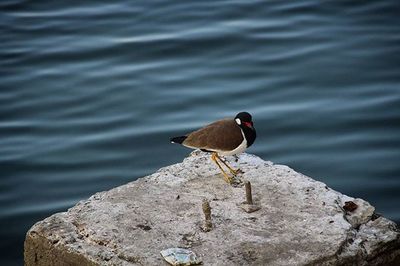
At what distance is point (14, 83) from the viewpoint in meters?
10.4

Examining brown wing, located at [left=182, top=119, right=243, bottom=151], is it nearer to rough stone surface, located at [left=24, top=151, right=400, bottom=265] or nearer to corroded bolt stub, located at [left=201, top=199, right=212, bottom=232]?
rough stone surface, located at [left=24, top=151, right=400, bottom=265]

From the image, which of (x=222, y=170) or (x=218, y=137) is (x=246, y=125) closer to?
(x=218, y=137)

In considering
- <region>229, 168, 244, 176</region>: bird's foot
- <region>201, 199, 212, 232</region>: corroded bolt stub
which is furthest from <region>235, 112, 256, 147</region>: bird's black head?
<region>201, 199, 212, 232</region>: corroded bolt stub

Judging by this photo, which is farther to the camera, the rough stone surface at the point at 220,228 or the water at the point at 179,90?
the water at the point at 179,90

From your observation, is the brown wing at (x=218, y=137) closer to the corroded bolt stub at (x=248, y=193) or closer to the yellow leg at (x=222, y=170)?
the yellow leg at (x=222, y=170)

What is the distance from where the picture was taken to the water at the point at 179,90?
316 inches

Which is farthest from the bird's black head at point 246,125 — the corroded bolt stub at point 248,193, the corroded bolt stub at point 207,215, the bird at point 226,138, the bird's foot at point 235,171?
the corroded bolt stub at point 207,215

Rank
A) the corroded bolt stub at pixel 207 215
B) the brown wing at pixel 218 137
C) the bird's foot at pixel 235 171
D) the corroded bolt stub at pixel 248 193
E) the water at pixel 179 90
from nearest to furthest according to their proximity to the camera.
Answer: the corroded bolt stub at pixel 207 215 < the corroded bolt stub at pixel 248 193 < the brown wing at pixel 218 137 < the bird's foot at pixel 235 171 < the water at pixel 179 90

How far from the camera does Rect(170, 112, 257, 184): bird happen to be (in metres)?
5.71

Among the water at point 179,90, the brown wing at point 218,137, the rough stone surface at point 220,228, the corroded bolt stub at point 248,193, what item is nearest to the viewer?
the rough stone surface at point 220,228

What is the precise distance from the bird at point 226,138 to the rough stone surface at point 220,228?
193 millimetres

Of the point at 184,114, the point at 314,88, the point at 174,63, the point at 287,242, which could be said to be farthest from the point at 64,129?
the point at 287,242

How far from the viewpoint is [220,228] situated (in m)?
5.15

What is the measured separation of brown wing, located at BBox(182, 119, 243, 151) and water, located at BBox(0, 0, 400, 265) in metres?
2.01
